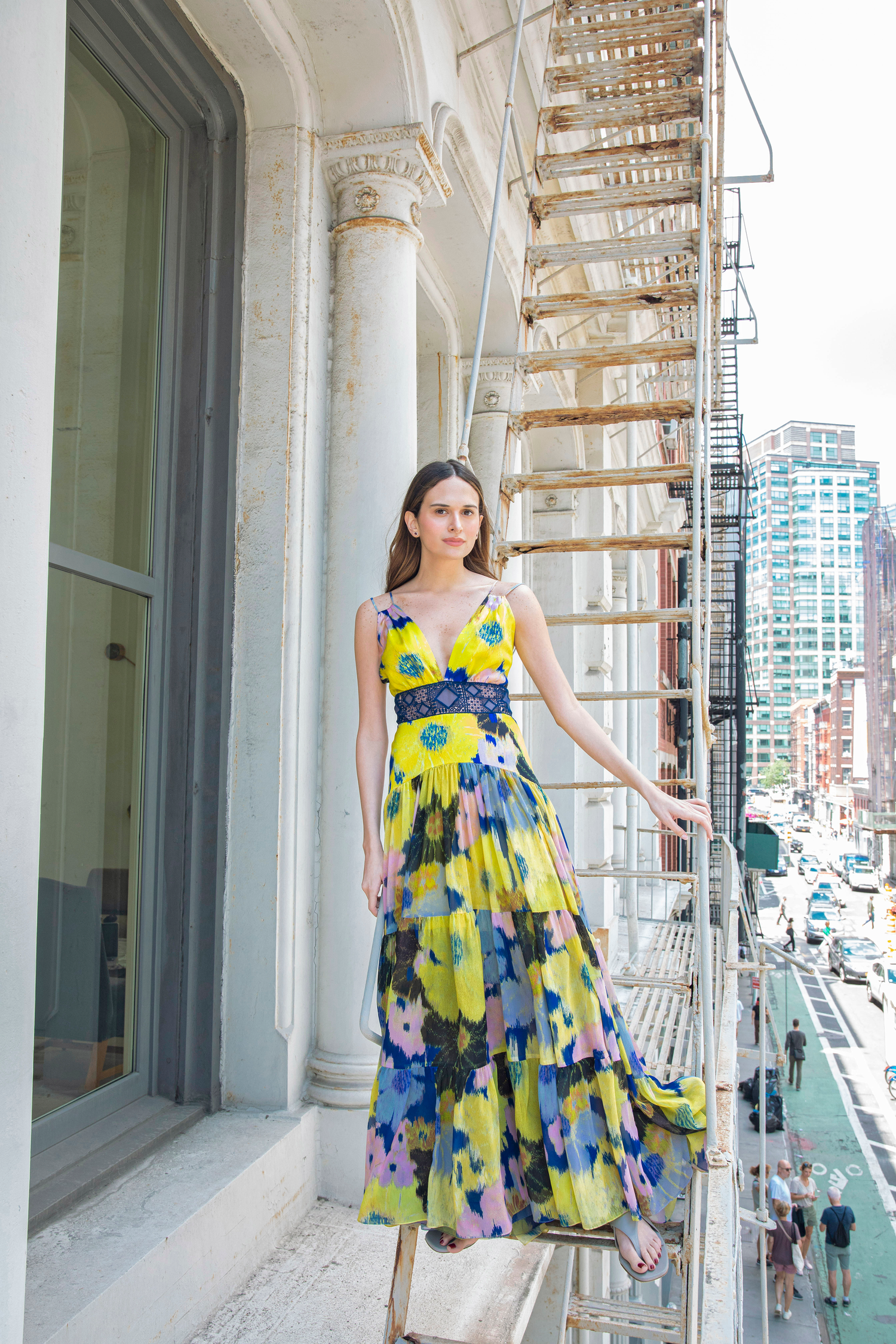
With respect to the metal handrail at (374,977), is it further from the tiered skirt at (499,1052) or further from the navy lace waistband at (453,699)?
the navy lace waistband at (453,699)

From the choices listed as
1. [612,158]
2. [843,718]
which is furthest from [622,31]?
[843,718]

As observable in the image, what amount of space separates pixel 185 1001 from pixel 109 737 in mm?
1035

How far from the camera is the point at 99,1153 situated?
3064 mm

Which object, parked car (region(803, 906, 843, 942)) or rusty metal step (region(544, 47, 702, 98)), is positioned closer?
rusty metal step (region(544, 47, 702, 98))

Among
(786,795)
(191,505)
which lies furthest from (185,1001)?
(786,795)

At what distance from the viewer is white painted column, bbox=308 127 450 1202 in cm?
385

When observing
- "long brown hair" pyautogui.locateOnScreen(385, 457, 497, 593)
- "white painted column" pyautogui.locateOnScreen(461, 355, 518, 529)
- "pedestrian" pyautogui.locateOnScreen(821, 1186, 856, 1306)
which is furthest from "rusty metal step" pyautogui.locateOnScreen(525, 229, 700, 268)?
"pedestrian" pyautogui.locateOnScreen(821, 1186, 856, 1306)

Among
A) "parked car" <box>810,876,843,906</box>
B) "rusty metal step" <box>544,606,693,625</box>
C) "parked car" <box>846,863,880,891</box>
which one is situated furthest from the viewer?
"parked car" <box>846,863,880,891</box>

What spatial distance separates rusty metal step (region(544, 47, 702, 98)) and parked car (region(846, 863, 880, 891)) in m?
56.2

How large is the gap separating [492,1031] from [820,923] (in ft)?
133

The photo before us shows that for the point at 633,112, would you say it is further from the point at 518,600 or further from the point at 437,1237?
the point at 437,1237

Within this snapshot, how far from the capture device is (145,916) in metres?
3.50

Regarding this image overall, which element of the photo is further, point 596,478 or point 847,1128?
point 847,1128

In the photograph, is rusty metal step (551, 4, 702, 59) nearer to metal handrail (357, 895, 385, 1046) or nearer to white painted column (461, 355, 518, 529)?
white painted column (461, 355, 518, 529)
